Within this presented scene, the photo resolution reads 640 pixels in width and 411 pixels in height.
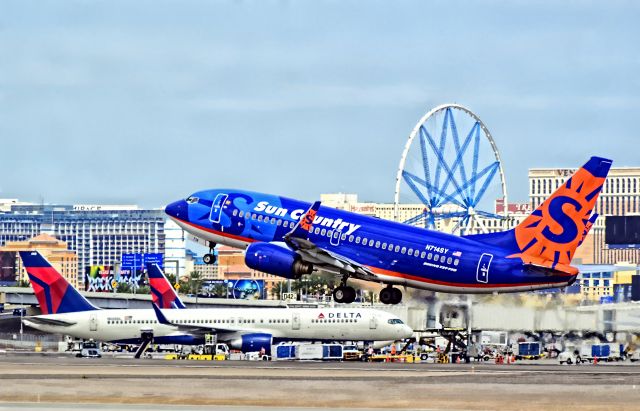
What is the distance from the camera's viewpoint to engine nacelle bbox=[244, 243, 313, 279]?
111562 millimetres

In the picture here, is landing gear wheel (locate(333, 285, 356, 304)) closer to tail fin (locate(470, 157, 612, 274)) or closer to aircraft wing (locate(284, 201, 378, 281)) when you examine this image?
aircraft wing (locate(284, 201, 378, 281))

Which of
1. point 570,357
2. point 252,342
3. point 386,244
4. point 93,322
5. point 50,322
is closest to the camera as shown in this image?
point 386,244

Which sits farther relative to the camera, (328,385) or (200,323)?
(200,323)

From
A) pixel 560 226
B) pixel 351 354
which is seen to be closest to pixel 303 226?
pixel 560 226

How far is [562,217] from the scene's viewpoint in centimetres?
11256

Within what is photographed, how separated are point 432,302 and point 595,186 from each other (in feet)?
82.7

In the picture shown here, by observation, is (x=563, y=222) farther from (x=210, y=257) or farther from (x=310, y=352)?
(x=310, y=352)

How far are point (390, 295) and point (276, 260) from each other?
7240 millimetres

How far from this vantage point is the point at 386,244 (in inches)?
4392

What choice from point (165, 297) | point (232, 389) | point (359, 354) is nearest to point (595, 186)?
point (232, 389)

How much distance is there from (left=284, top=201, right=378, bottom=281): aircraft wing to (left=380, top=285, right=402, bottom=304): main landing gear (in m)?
1.13

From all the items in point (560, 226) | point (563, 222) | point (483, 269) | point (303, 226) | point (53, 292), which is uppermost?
point (563, 222)

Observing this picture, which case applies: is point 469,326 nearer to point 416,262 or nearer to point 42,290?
point 416,262

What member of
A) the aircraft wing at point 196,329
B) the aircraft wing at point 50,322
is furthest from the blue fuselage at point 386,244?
the aircraft wing at point 50,322
